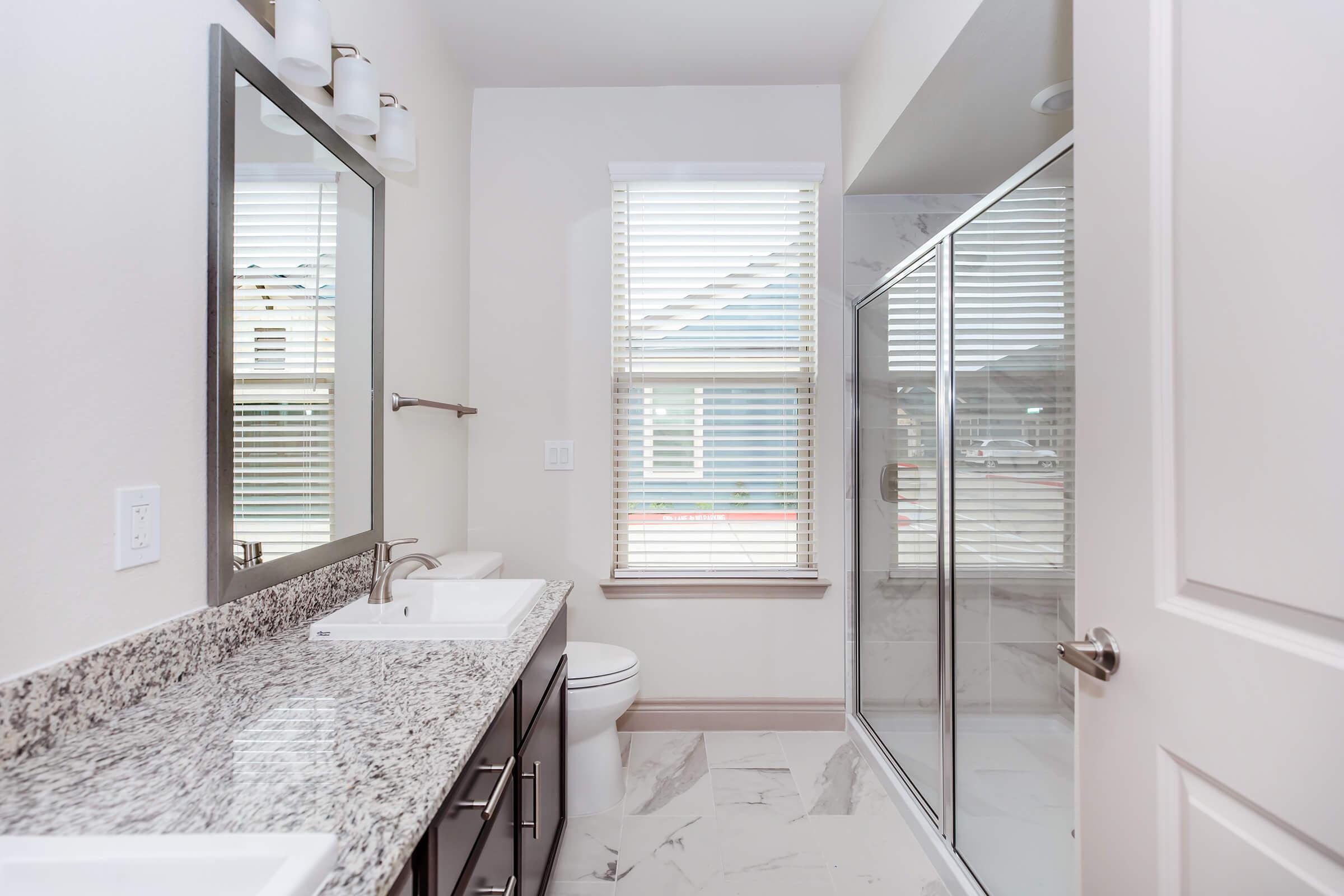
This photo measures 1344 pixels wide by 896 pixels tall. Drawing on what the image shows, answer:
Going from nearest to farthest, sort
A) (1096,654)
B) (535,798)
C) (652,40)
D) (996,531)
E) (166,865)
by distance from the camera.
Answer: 1. (166,865)
2. (1096,654)
3. (535,798)
4. (996,531)
5. (652,40)

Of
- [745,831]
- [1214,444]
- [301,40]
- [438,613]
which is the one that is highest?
[301,40]

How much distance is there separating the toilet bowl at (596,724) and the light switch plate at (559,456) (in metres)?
0.71

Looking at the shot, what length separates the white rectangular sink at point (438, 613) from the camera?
1158 millimetres

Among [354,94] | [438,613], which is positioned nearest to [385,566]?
[438,613]

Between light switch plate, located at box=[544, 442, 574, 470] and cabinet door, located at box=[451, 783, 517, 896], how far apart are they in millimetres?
1368

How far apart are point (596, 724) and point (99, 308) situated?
1.48 metres

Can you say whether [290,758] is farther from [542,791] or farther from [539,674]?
[542,791]

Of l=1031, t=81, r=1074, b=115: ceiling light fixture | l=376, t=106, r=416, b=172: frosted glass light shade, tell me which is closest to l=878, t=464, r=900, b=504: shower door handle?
l=1031, t=81, r=1074, b=115: ceiling light fixture

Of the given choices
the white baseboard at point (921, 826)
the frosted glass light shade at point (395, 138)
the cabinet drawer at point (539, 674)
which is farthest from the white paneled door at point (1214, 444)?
the frosted glass light shade at point (395, 138)

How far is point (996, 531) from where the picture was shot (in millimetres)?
1477

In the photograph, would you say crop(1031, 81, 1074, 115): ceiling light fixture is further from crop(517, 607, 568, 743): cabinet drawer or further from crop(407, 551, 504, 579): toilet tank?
crop(407, 551, 504, 579): toilet tank

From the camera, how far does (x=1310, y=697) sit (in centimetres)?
53

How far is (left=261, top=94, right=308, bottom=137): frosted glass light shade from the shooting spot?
117cm

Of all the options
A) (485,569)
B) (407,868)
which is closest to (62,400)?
(407,868)
